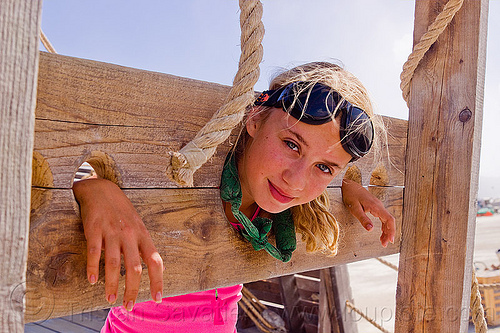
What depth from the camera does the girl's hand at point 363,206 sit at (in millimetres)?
1442

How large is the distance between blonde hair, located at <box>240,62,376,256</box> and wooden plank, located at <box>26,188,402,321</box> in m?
0.08

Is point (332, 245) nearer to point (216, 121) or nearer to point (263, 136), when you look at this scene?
point (263, 136)

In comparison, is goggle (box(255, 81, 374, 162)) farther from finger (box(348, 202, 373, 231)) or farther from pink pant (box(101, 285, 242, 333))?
pink pant (box(101, 285, 242, 333))

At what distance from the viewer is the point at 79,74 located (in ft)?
2.87

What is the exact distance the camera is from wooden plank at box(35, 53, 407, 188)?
2.76ft

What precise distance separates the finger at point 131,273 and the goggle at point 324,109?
59 cm

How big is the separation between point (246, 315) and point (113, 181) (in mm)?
4078

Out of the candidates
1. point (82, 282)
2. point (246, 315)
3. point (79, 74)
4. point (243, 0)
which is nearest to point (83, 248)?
point (82, 282)

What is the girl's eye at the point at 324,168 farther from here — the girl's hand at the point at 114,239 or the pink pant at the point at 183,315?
the pink pant at the point at 183,315

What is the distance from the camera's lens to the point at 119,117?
94cm

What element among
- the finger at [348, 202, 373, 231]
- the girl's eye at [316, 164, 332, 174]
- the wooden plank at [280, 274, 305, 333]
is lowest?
the wooden plank at [280, 274, 305, 333]

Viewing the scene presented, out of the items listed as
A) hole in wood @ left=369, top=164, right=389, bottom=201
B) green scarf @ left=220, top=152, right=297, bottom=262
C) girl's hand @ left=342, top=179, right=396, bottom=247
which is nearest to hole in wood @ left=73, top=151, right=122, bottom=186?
green scarf @ left=220, top=152, right=297, bottom=262

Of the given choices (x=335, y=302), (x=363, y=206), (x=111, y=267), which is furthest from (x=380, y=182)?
(x=335, y=302)

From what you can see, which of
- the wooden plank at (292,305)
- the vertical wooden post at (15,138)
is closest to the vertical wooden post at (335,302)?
the wooden plank at (292,305)
